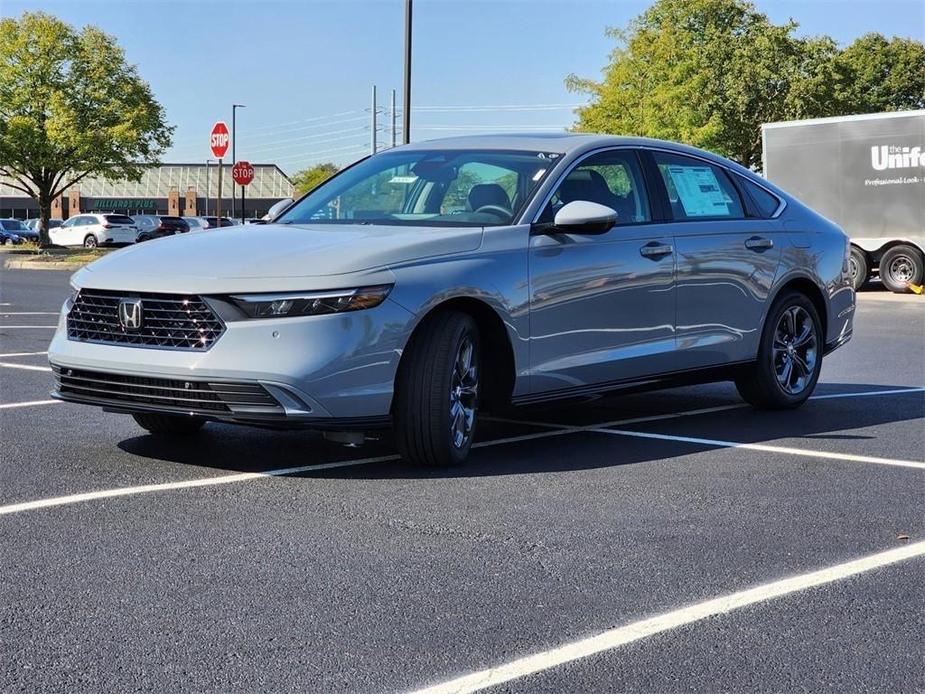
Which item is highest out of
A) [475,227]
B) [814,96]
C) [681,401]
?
[814,96]

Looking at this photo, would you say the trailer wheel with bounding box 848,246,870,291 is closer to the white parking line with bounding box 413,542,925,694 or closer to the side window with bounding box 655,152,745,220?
the side window with bounding box 655,152,745,220

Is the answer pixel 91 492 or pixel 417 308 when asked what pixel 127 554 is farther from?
pixel 417 308

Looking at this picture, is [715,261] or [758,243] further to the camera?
[758,243]

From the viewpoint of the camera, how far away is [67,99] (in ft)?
163

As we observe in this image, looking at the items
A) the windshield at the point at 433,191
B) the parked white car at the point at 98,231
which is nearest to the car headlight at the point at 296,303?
the windshield at the point at 433,191

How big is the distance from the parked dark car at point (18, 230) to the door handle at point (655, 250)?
195 feet

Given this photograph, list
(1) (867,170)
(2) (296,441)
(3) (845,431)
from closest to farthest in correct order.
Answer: (2) (296,441), (3) (845,431), (1) (867,170)

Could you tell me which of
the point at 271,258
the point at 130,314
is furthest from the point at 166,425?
the point at 271,258

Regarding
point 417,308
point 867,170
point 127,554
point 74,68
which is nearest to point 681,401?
point 417,308

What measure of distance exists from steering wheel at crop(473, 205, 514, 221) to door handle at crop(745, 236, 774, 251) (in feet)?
6.49

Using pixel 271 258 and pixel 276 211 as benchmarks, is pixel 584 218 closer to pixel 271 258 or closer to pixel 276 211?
pixel 271 258

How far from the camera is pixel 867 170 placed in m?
24.1

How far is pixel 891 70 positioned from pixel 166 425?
210 feet

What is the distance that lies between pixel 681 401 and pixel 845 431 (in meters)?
1.54
